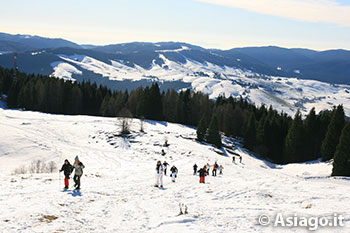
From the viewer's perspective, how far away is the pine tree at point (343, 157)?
3563 cm

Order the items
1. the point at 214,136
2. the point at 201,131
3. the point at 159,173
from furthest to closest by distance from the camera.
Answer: the point at 201,131
the point at 214,136
the point at 159,173

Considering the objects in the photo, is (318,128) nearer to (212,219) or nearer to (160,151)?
(160,151)

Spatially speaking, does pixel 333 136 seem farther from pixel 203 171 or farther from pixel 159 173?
pixel 159 173

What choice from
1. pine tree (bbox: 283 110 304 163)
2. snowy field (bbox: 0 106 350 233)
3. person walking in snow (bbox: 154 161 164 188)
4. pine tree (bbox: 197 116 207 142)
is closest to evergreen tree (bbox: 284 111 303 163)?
pine tree (bbox: 283 110 304 163)

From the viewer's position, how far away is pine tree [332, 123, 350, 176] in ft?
117

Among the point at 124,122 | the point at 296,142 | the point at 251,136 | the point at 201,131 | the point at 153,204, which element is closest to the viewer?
the point at 153,204

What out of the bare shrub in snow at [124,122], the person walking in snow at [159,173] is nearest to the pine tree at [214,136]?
the bare shrub in snow at [124,122]

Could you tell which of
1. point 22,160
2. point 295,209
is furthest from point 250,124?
point 295,209

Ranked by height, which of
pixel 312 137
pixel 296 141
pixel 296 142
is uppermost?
pixel 312 137

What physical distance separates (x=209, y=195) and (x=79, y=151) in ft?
97.4

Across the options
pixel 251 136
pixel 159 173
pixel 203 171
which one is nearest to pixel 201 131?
pixel 251 136

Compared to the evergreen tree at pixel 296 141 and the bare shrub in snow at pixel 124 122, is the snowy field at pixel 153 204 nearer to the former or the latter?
the bare shrub in snow at pixel 124 122

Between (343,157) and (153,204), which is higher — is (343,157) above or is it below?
below

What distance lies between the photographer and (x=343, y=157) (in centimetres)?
3622
